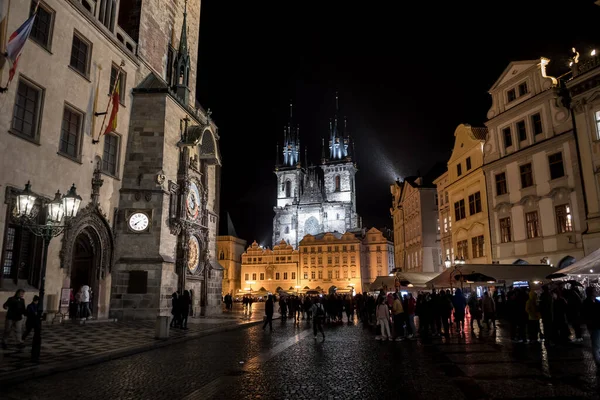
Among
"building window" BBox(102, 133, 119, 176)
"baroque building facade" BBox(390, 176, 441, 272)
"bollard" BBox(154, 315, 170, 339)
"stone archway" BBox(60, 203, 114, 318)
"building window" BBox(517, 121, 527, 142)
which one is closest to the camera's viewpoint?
"bollard" BBox(154, 315, 170, 339)

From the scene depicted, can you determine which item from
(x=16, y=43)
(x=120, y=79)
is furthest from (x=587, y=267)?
(x=120, y=79)

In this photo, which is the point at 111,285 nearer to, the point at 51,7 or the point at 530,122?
the point at 51,7

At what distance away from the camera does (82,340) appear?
1326 cm

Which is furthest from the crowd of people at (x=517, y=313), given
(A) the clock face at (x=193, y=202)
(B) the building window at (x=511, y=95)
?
(B) the building window at (x=511, y=95)

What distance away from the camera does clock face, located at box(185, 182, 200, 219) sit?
25219 mm

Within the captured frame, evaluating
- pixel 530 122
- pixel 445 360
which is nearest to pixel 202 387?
pixel 445 360

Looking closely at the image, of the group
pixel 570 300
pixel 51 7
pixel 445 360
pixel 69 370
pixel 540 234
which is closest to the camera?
pixel 69 370

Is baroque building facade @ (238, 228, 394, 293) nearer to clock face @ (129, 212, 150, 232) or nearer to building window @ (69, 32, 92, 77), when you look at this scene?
clock face @ (129, 212, 150, 232)

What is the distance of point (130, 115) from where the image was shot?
23281 mm

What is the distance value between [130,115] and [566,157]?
23.1 m

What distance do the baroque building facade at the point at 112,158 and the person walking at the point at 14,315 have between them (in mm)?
4436

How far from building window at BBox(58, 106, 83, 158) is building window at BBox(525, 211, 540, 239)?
24047 millimetres

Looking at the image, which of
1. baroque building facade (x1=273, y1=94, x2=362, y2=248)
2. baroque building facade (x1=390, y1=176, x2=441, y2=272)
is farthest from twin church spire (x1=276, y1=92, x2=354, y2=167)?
baroque building facade (x1=390, y1=176, x2=441, y2=272)

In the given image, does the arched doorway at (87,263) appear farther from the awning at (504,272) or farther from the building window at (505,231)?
the building window at (505,231)
